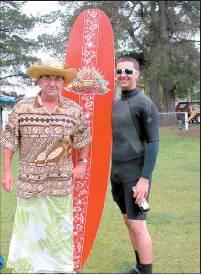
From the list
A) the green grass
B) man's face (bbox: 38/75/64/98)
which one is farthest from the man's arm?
the green grass

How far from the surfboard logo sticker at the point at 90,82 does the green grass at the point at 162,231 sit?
4.41 feet

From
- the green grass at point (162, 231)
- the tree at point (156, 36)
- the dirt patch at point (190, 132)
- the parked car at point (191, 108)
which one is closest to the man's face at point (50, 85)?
A: the green grass at point (162, 231)

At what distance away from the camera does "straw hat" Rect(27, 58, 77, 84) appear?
278 cm

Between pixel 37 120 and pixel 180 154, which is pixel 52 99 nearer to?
pixel 37 120

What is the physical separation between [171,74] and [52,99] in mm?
19541

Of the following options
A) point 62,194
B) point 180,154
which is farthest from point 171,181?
point 62,194

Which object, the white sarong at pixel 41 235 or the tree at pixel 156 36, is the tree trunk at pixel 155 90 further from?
the white sarong at pixel 41 235

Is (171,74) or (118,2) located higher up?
(118,2)

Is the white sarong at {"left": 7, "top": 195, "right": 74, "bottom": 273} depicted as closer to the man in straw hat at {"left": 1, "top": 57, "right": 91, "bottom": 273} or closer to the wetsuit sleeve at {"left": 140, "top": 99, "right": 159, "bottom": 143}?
the man in straw hat at {"left": 1, "top": 57, "right": 91, "bottom": 273}

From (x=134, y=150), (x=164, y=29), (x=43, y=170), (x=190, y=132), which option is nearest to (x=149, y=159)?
(x=134, y=150)

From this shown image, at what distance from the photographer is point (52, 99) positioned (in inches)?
110

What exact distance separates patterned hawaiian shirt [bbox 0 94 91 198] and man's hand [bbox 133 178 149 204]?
0.49m

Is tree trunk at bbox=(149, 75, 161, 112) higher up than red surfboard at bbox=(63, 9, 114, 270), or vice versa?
tree trunk at bbox=(149, 75, 161, 112)

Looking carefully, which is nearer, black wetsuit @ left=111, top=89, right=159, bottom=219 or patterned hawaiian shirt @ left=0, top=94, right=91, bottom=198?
patterned hawaiian shirt @ left=0, top=94, right=91, bottom=198
